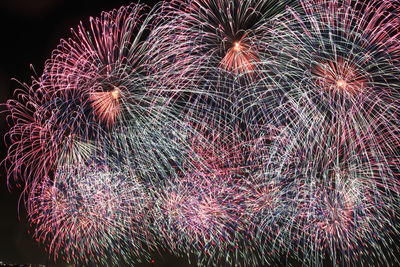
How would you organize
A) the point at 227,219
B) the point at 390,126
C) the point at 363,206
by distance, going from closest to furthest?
the point at 390,126, the point at 363,206, the point at 227,219

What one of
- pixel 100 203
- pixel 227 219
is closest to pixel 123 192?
pixel 100 203

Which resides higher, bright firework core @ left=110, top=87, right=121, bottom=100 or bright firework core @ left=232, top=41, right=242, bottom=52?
bright firework core @ left=232, top=41, right=242, bottom=52

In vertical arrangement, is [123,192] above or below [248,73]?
below

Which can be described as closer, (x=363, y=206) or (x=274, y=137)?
(x=274, y=137)

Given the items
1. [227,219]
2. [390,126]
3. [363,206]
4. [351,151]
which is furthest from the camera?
[227,219]

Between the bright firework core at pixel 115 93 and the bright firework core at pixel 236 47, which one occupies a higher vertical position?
the bright firework core at pixel 236 47

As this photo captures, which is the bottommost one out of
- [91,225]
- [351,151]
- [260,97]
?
[91,225]

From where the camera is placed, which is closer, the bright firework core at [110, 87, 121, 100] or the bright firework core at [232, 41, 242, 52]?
the bright firework core at [232, 41, 242, 52]

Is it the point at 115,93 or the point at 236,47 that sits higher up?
the point at 236,47

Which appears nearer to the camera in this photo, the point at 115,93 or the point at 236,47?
the point at 236,47

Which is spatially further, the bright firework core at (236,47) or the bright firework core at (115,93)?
the bright firework core at (115,93)

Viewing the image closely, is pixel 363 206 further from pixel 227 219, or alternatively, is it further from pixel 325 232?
pixel 227 219
